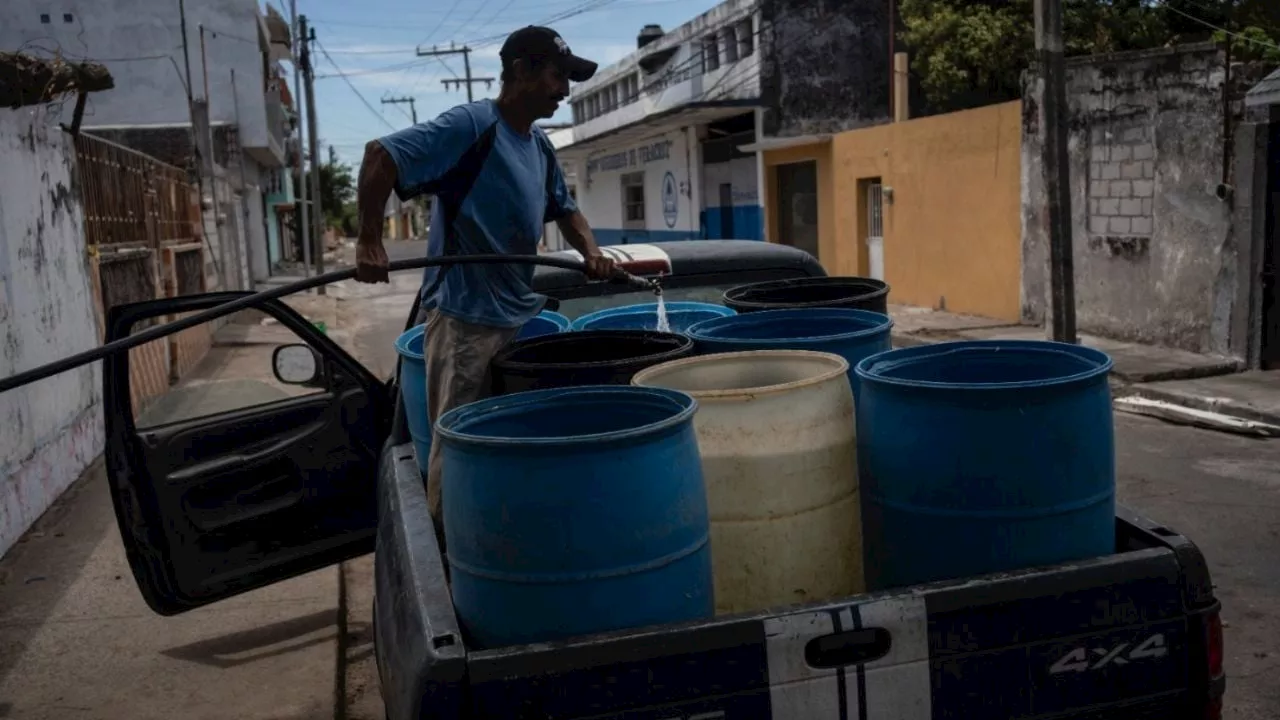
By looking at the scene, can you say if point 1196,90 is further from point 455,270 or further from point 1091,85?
point 455,270

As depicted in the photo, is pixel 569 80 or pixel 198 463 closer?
pixel 569 80

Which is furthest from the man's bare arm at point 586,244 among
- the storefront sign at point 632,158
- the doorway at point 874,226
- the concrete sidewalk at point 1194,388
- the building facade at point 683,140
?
the storefront sign at point 632,158

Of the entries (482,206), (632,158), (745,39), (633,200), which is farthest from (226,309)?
(633,200)

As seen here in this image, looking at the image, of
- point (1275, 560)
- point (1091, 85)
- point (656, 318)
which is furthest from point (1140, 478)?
point (1091, 85)

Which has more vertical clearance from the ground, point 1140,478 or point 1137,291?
point 1137,291

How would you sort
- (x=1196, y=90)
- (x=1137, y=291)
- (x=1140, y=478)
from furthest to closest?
1. (x=1137, y=291)
2. (x=1196, y=90)
3. (x=1140, y=478)

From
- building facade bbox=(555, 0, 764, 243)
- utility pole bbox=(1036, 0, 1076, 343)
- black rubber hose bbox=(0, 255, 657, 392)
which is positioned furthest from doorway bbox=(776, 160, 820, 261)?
black rubber hose bbox=(0, 255, 657, 392)

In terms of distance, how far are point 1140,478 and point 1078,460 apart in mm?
5454

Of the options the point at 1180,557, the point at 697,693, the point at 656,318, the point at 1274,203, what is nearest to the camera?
the point at 697,693

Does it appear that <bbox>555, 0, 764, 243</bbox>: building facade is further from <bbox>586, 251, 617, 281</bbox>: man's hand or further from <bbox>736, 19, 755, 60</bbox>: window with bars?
<bbox>586, 251, 617, 281</bbox>: man's hand

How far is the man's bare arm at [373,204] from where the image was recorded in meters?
3.01

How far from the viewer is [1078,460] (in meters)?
2.19

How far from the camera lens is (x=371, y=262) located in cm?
303

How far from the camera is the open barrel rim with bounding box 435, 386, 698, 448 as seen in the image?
78.2 inches
